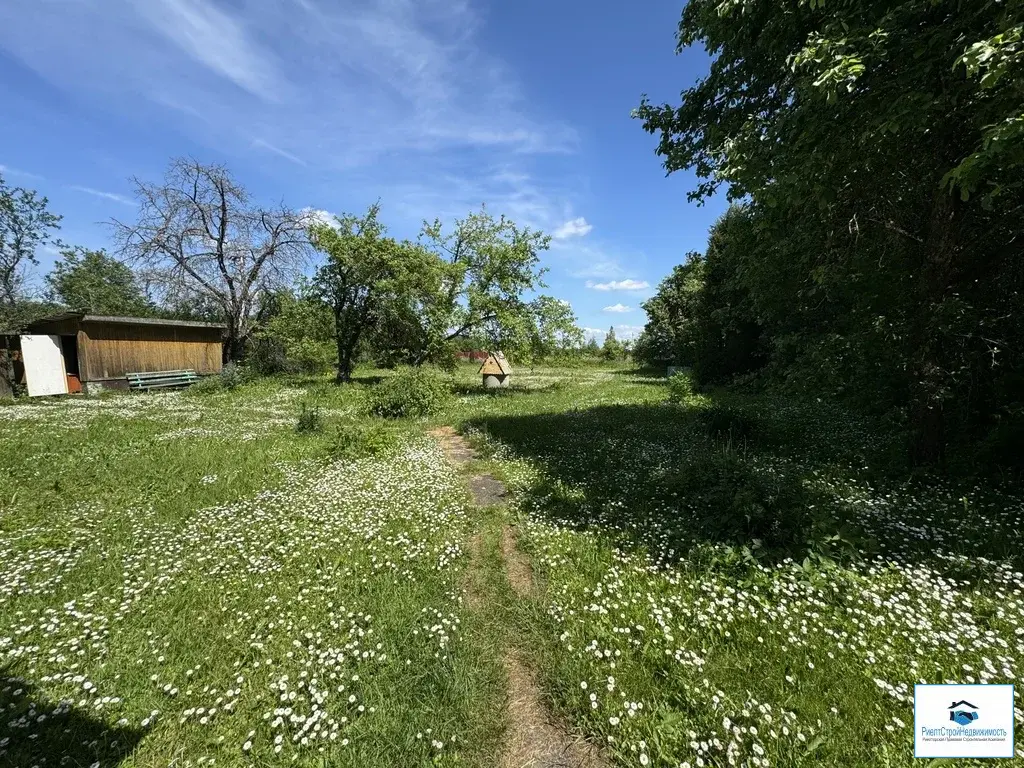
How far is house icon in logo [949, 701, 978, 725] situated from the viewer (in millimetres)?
3219

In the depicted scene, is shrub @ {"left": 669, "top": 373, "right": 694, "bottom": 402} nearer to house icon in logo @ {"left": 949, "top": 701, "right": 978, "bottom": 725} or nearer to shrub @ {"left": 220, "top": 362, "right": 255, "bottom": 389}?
house icon in logo @ {"left": 949, "top": 701, "right": 978, "bottom": 725}

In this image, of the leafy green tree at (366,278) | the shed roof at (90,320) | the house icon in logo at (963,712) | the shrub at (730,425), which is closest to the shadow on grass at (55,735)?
the house icon in logo at (963,712)

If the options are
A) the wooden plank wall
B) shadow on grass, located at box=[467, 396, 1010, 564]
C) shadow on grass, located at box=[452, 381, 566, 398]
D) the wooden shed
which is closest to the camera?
shadow on grass, located at box=[467, 396, 1010, 564]

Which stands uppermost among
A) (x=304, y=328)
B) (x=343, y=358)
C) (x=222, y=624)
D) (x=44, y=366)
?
(x=304, y=328)

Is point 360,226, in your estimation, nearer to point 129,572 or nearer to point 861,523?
point 129,572

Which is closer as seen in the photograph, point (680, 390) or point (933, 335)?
point (933, 335)

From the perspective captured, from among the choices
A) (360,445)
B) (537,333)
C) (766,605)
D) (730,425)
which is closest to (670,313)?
(537,333)

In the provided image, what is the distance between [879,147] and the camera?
7.03m

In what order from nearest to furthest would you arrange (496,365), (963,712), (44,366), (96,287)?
(963,712), (44,366), (496,365), (96,287)

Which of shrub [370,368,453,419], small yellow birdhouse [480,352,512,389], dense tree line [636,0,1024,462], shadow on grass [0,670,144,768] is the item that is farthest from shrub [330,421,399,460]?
small yellow birdhouse [480,352,512,389]

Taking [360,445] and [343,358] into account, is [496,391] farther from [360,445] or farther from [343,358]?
[360,445]

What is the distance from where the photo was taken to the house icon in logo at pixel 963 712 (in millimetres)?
3219

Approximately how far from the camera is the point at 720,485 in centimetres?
673

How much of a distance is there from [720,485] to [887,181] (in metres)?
6.90
